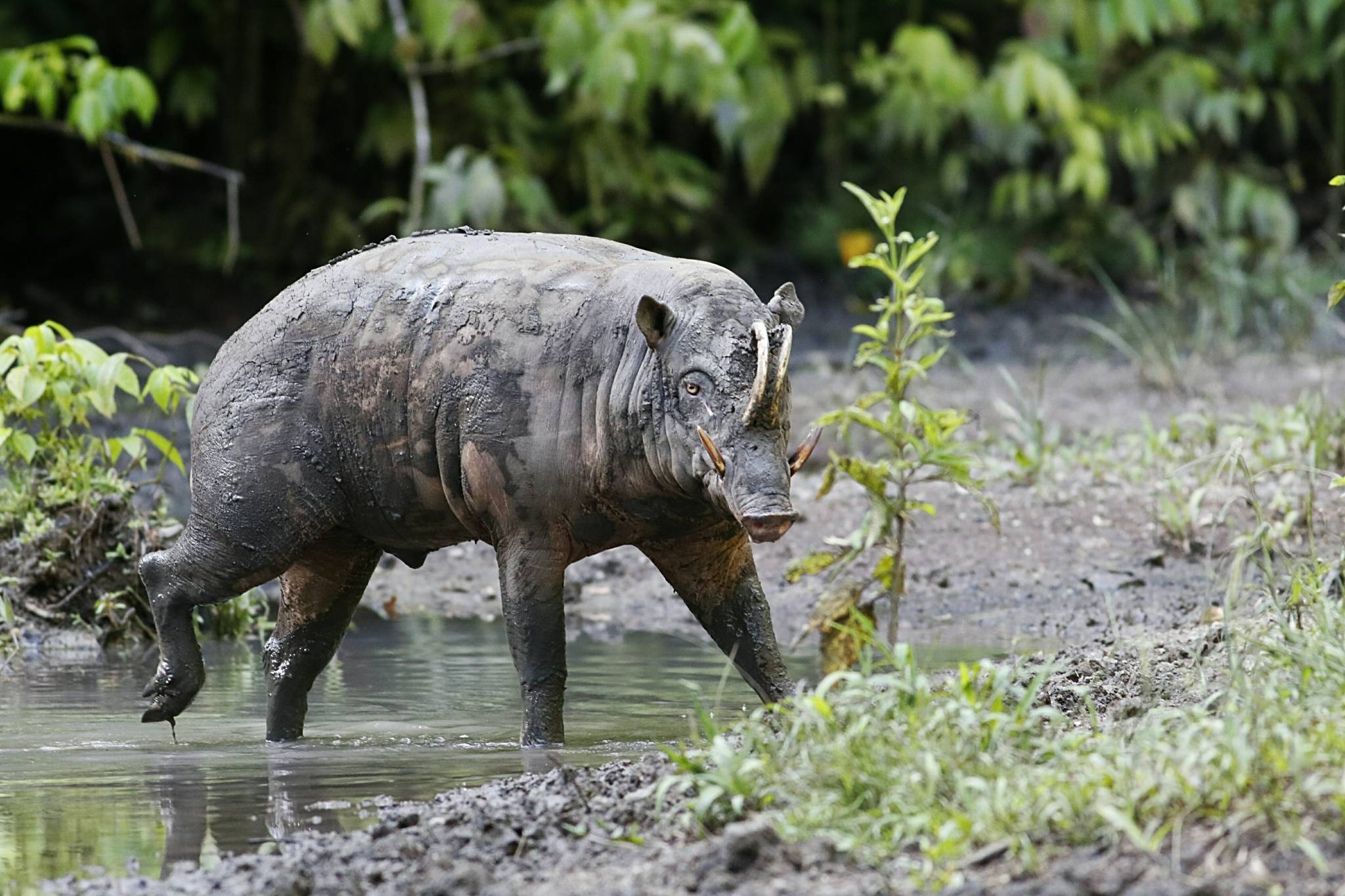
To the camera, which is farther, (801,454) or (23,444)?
(23,444)

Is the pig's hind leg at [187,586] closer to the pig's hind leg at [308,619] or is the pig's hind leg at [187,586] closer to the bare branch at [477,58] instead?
the pig's hind leg at [308,619]

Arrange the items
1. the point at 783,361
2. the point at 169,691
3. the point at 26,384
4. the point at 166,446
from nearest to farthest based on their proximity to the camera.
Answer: the point at 783,361 → the point at 169,691 → the point at 26,384 → the point at 166,446

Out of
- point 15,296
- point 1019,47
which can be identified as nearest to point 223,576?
point 15,296

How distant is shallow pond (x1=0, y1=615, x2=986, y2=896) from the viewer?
4500 millimetres

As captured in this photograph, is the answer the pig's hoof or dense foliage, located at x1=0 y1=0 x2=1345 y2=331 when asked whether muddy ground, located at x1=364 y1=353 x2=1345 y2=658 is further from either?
dense foliage, located at x1=0 y1=0 x2=1345 y2=331

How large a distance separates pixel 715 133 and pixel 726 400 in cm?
1155

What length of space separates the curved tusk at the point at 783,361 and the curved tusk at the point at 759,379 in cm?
4

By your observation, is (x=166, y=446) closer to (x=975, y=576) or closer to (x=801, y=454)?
(x=801, y=454)

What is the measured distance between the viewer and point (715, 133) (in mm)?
16203

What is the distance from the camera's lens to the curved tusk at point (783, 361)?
4.89 meters

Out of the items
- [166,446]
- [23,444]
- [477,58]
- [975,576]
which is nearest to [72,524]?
[23,444]

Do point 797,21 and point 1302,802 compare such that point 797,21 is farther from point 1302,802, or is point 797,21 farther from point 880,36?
point 1302,802

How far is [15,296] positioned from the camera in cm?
1395

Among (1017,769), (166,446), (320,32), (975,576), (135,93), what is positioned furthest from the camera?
(320,32)
